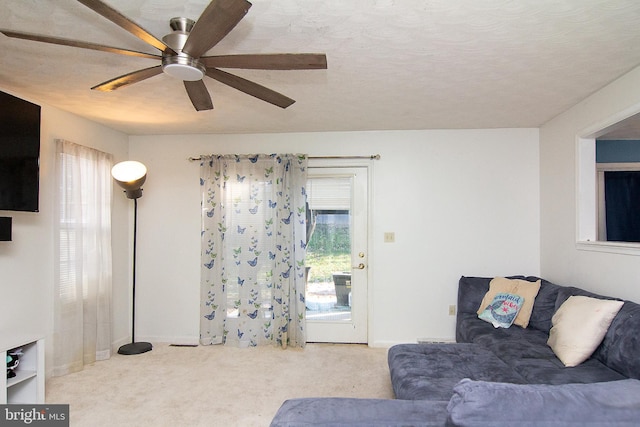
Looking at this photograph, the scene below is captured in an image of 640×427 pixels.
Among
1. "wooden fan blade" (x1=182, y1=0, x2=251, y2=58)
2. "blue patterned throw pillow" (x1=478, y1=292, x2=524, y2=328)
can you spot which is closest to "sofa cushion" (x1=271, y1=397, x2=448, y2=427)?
"wooden fan blade" (x1=182, y1=0, x2=251, y2=58)

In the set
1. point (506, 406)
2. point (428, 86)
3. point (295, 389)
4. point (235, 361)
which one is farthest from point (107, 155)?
point (506, 406)

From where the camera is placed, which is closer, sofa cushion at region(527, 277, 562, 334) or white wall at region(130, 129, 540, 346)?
sofa cushion at region(527, 277, 562, 334)

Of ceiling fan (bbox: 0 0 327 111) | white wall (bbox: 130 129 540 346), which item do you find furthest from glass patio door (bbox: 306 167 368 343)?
ceiling fan (bbox: 0 0 327 111)

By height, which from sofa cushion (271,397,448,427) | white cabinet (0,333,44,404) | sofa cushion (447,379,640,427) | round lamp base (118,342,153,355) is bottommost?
round lamp base (118,342,153,355)

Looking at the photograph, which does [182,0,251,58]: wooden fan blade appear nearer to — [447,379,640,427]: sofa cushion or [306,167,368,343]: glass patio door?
[447,379,640,427]: sofa cushion

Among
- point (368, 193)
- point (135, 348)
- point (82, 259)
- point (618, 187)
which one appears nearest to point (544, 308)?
point (368, 193)

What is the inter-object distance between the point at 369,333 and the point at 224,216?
2.07 metres

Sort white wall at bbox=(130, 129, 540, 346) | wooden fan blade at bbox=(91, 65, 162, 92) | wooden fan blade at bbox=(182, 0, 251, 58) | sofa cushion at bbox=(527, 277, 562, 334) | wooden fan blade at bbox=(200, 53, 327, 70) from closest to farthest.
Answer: wooden fan blade at bbox=(182, 0, 251, 58) → wooden fan blade at bbox=(200, 53, 327, 70) → wooden fan blade at bbox=(91, 65, 162, 92) → sofa cushion at bbox=(527, 277, 562, 334) → white wall at bbox=(130, 129, 540, 346)

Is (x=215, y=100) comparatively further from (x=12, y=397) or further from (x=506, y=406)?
(x=506, y=406)

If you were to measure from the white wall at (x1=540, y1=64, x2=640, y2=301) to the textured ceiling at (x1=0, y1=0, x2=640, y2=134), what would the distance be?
12 cm

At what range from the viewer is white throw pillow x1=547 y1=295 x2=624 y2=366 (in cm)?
217

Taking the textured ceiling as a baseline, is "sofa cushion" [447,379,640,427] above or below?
below

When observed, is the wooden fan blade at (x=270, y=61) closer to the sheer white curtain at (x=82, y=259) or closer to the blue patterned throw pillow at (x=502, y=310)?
the sheer white curtain at (x=82, y=259)

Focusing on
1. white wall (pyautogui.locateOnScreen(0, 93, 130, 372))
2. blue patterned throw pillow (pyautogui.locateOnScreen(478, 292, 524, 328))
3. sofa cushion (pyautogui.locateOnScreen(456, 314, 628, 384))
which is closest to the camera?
sofa cushion (pyautogui.locateOnScreen(456, 314, 628, 384))
